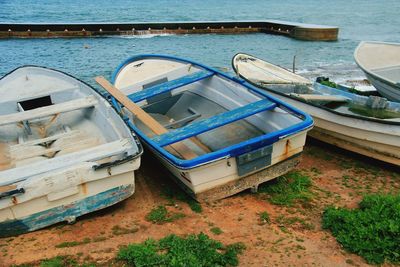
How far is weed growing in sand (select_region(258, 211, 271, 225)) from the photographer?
4.95 meters

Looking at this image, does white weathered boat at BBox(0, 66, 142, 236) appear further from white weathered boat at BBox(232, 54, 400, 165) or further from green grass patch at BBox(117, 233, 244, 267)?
white weathered boat at BBox(232, 54, 400, 165)

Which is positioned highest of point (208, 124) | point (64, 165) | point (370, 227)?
point (208, 124)

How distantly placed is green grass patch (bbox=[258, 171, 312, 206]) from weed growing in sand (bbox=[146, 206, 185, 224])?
59.2 inches

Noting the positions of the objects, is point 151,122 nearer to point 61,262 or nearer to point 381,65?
point 61,262

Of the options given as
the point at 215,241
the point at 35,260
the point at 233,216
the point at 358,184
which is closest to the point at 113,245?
the point at 35,260

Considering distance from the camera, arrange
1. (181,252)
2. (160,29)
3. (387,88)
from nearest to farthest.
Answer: (181,252) < (387,88) < (160,29)

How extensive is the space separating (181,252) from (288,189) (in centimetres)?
238

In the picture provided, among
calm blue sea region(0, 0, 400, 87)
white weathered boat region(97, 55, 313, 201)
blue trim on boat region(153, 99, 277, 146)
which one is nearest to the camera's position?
white weathered boat region(97, 55, 313, 201)

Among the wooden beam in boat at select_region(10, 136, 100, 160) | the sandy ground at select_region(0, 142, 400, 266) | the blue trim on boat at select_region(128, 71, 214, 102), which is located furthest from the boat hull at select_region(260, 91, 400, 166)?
the wooden beam in boat at select_region(10, 136, 100, 160)

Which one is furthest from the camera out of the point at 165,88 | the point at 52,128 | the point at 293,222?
the point at 165,88

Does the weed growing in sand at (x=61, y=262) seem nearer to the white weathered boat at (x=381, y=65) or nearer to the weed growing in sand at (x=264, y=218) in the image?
the weed growing in sand at (x=264, y=218)

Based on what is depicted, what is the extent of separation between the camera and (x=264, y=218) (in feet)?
16.5

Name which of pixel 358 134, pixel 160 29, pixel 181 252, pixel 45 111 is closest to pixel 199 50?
pixel 160 29

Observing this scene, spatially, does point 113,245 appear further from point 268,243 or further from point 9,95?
point 9,95
